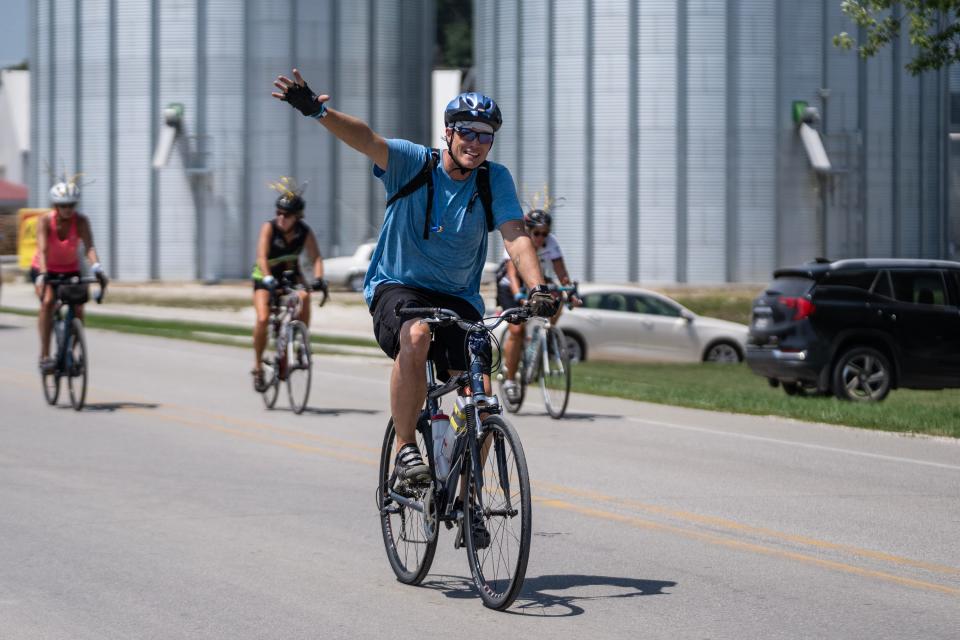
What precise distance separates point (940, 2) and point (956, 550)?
9082mm

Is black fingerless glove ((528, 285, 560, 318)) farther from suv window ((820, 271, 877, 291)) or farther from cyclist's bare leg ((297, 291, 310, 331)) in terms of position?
suv window ((820, 271, 877, 291))

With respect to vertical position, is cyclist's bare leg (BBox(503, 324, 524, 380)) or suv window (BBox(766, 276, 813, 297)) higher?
suv window (BBox(766, 276, 813, 297))

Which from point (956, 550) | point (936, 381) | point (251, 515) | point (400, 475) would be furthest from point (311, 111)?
point (936, 381)

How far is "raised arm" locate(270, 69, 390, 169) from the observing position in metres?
6.84

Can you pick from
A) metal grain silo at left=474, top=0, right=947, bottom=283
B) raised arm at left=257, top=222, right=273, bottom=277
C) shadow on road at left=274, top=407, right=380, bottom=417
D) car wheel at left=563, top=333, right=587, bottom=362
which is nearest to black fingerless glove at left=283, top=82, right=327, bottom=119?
raised arm at left=257, top=222, right=273, bottom=277

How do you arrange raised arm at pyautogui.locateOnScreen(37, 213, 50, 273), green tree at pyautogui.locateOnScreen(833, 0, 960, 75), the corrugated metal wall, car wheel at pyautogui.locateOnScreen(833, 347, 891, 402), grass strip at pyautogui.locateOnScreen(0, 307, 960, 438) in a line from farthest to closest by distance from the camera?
the corrugated metal wall, car wheel at pyautogui.locateOnScreen(833, 347, 891, 402), green tree at pyautogui.locateOnScreen(833, 0, 960, 75), grass strip at pyautogui.locateOnScreen(0, 307, 960, 438), raised arm at pyautogui.locateOnScreen(37, 213, 50, 273)

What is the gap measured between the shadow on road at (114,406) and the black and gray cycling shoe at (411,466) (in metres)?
9.17

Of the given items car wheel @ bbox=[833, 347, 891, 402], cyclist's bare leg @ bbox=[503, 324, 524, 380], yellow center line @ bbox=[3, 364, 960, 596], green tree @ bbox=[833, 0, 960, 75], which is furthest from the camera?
car wheel @ bbox=[833, 347, 891, 402]

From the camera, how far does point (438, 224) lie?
7.29 metres

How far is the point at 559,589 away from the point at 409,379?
3.97 ft

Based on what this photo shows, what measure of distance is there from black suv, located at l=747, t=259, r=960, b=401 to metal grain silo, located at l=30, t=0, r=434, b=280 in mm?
36646

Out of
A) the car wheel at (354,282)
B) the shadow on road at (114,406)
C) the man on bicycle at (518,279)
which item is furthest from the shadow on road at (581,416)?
the car wheel at (354,282)

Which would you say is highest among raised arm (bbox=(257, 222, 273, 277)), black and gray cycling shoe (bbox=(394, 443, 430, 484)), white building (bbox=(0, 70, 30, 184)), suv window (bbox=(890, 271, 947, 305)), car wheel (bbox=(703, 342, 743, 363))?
white building (bbox=(0, 70, 30, 184))

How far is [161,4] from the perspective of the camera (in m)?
54.2
